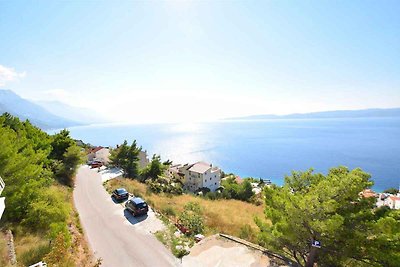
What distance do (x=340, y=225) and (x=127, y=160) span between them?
2742 cm

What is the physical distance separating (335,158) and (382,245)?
10084 cm

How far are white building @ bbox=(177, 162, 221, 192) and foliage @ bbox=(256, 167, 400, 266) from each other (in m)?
33.9

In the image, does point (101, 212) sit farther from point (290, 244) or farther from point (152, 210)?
point (290, 244)

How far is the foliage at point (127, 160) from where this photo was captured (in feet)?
103

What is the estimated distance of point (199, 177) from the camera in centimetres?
4384

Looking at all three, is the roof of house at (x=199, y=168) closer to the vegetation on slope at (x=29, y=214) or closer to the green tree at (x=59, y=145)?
the green tree at (x=59, y=145)

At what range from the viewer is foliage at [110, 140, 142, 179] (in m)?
31.3

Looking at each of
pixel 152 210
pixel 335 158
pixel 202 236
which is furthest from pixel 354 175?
pixel 335 158

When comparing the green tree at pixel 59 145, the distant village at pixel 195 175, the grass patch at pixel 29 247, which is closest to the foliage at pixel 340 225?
the grass patch at pixel 29 247

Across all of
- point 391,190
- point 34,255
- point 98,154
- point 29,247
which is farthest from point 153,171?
point 391,190

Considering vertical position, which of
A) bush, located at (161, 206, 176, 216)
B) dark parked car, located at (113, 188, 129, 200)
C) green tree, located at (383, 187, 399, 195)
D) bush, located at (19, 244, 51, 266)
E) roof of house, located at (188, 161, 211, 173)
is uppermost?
bush, located at (19, 244, 51, 266)

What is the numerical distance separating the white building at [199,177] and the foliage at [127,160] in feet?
46.4

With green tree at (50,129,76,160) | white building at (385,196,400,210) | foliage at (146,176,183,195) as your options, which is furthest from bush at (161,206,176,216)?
white building at (385,196,400,210)

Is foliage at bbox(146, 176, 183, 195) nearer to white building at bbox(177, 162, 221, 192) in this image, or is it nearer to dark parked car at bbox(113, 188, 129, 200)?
dark parked car at bbox(113, 188, 129, 200)
